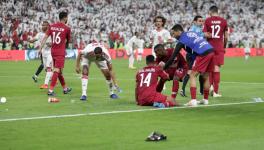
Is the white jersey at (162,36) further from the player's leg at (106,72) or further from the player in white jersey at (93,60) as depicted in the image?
the player's leg at (106,72)

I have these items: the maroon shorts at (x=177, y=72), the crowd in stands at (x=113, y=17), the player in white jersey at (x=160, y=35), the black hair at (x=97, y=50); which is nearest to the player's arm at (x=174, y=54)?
the maroon shorts at (x=177, y=72)

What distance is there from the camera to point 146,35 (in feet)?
194

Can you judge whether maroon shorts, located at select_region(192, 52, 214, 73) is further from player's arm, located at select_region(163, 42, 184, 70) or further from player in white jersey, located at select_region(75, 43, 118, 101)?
player in white jersey, located at select_region(75, 43, 118, 101)

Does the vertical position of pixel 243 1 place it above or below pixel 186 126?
above

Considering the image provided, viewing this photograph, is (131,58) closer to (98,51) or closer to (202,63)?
(98,51)

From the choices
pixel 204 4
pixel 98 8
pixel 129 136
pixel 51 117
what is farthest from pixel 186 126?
pixel 204 4

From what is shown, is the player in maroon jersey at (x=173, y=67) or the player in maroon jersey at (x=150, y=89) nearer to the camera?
the player in maroon jersey at (x=150, y=89)

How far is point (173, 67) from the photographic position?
18281mm

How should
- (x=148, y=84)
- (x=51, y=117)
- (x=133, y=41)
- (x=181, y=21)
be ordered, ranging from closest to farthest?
(x=51, y=117) → (x=148, y=84) → (x=133, y=41) → (x=181, y=21)

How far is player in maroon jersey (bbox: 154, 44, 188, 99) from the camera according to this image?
17.6 meters

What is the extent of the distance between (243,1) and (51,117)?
5824cm

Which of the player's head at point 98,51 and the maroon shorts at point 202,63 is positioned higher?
the player's head at point 98,51

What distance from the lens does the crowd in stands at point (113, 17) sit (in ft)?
167

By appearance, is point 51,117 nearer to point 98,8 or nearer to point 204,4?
point 98,8
